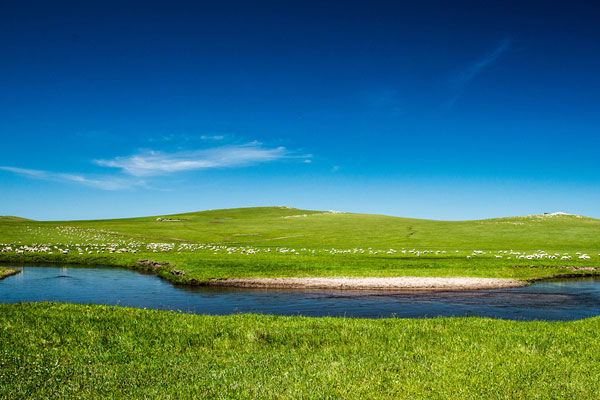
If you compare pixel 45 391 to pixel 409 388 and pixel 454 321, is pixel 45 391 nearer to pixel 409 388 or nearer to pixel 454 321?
pixel 409 388

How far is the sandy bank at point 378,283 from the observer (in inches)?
1575

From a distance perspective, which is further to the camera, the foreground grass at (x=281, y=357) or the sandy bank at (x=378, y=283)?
the sandy bank at (x=378, y=283)

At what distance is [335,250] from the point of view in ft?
→ 227

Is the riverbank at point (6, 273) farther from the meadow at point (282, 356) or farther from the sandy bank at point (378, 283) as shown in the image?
the meadow at point (282, 356)

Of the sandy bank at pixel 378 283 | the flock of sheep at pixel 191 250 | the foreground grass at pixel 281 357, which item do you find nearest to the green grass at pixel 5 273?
the flock of sheep at pixel 191 250

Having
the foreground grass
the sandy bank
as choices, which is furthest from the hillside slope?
the foreground grass

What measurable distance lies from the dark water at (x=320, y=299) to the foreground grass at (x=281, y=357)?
9434 millimetres

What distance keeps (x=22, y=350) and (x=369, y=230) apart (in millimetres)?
100521

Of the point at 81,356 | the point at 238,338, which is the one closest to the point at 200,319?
the point at 238,338

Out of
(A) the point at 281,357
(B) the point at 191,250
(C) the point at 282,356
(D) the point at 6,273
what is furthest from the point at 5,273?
(A) the point at 281,357

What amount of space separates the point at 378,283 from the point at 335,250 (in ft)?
94.0

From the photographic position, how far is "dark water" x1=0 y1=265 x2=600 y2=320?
94.8 feet

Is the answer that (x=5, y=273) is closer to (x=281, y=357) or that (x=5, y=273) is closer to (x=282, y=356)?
(x=282, y=356)

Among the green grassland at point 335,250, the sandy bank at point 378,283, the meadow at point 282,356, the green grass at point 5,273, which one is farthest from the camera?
the green grassland at point 335,250
